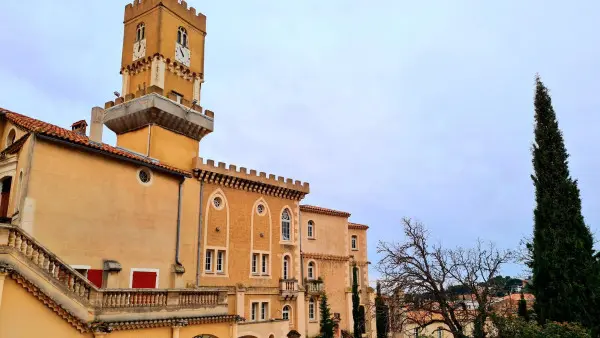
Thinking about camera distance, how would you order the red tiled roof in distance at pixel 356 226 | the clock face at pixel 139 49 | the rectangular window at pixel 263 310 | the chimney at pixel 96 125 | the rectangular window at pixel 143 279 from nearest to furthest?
1. the rectangular window at pixel 143 279
2. the chimney at pixel 96 125
3. the clock face at pixel 139 49
4. the rectangular window at pixel 263 310
5. the red tiled roof in distance at pixel 356 226

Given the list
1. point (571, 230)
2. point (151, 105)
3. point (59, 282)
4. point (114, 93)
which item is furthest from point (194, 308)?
point (114, 93)

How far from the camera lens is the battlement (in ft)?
104

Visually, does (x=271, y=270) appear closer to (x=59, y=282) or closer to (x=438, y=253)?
(x=438, y=253)

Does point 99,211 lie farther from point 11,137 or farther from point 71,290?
point 71,290

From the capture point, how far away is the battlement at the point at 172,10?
31656 millimetres

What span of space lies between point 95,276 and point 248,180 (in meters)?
13.9

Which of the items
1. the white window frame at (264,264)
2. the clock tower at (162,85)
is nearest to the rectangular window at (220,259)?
the white window frame at (264,264)

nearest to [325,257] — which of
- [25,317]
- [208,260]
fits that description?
[208,260]

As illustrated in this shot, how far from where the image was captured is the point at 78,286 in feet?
45.5

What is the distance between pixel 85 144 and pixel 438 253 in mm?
17568

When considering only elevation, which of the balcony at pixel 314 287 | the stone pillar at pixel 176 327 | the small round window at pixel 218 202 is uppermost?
the small round window at pixel 218 202

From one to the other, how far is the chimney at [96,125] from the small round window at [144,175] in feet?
9.12

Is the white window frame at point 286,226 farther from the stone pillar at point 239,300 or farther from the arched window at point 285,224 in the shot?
the stone pillar at point 239,300

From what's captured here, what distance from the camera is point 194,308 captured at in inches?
706
